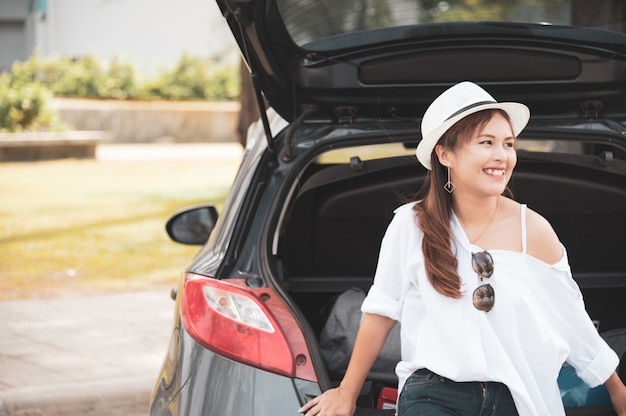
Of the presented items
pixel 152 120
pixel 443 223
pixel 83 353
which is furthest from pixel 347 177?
pixel 152 120

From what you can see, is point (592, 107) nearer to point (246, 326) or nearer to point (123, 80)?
point (246, 326)

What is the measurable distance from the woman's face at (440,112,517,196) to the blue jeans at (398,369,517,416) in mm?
483

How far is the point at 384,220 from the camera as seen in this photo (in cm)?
404

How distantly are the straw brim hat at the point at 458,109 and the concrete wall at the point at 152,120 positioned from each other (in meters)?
21.6

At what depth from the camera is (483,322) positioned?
2473mm

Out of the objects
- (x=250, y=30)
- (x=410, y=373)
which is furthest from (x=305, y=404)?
(x=250, y=30)

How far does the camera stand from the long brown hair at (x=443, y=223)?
2500 mm

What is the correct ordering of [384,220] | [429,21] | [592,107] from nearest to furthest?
1. [592,107]
2. [429,21]
3. [384,220]

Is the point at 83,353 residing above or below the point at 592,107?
below

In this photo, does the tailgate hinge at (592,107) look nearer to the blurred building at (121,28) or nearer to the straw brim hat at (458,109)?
the straw brim hat at (458,109)

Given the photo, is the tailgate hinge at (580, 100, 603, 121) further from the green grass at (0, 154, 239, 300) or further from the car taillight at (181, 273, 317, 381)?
the green grass at (0, 154, 239, 300)

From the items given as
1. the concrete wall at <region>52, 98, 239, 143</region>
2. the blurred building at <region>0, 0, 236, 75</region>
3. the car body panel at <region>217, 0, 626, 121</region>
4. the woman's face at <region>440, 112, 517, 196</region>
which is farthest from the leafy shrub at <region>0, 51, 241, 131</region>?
the woman's face at <region>440, 112, 517, 196</region>

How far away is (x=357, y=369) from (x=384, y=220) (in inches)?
56.1

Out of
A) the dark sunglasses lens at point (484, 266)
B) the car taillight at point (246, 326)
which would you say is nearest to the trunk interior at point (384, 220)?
the car taillight at point (246, 326)
